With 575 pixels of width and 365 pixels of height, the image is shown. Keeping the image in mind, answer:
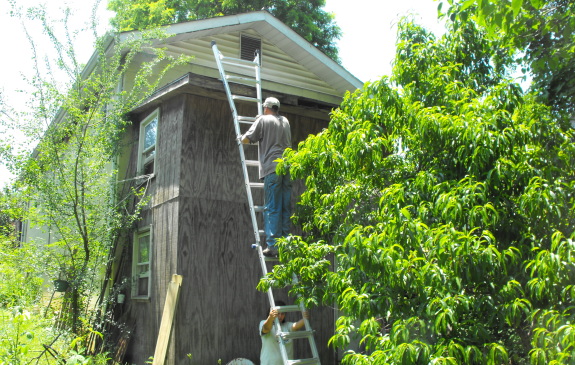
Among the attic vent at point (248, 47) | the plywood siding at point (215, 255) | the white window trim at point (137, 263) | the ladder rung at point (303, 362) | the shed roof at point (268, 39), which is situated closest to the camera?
the ladder rung at point (303, 362)

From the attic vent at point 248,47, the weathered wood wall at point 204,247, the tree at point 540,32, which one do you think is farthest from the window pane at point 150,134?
the tree at point 540,32

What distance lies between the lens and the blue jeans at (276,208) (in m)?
6.14

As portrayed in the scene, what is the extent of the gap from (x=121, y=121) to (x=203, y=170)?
2059 millimetres

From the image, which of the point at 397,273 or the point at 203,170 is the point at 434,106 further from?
the point at 203,170

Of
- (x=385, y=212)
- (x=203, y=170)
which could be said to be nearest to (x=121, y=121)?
(x=203, y=170)

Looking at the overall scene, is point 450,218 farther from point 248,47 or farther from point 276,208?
point 248,47

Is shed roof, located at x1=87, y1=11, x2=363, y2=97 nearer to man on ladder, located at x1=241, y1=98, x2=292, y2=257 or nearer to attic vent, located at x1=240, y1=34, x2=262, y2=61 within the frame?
attic vent, located at x1=240, y1=34, x2=262, y2=61

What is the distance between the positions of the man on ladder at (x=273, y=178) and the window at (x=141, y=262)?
9.72 feet

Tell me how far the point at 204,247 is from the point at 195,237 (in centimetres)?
20

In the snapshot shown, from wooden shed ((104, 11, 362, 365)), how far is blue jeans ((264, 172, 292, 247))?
5.61ft

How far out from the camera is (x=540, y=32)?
5.80m

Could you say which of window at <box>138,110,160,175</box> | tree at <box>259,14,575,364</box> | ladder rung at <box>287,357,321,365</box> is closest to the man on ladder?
tree at <box>259,14,575,364</box>

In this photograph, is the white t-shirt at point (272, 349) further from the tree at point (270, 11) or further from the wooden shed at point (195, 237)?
the tree at point (270, 11)

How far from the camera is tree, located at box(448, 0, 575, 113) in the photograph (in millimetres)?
4457
